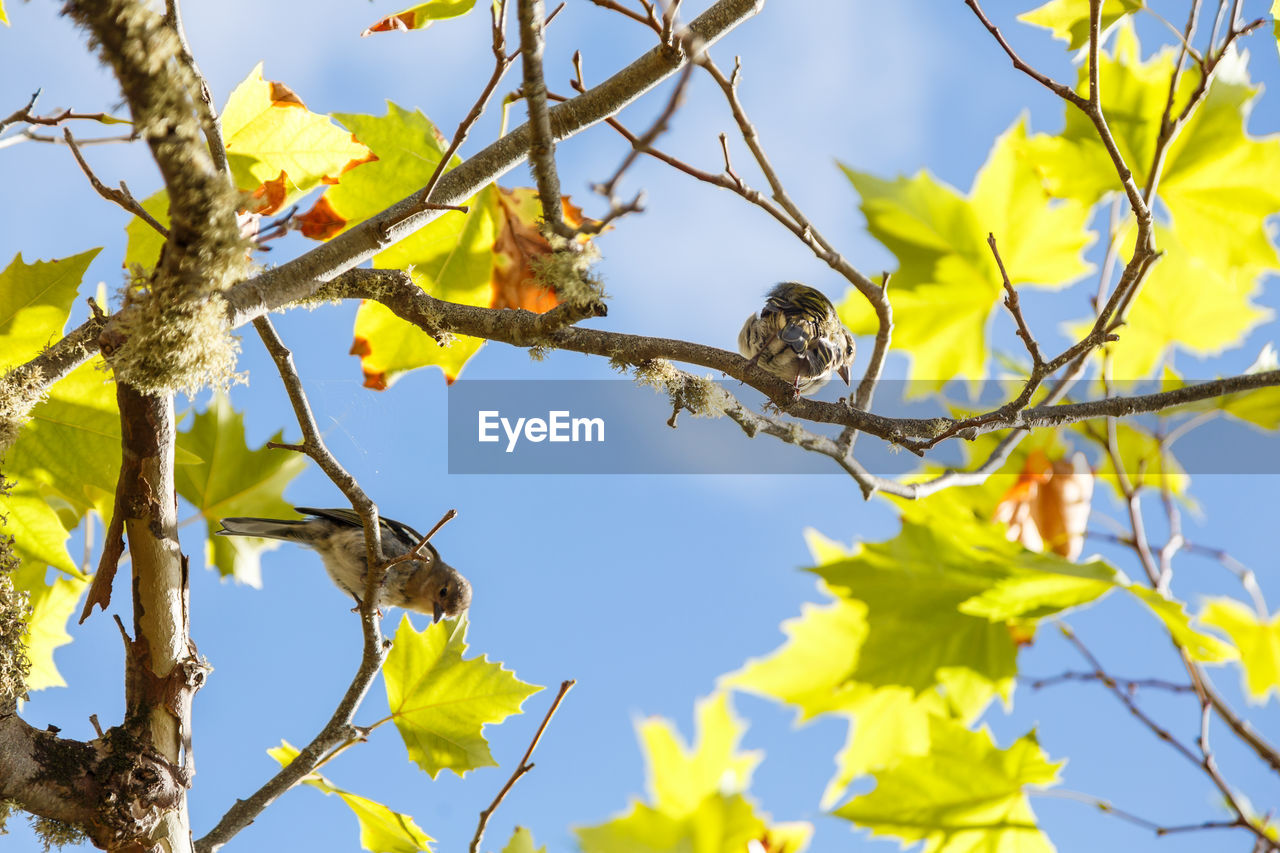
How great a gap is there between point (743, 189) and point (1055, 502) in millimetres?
1237

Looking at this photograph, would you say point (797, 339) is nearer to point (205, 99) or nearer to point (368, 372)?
point (368, 372)

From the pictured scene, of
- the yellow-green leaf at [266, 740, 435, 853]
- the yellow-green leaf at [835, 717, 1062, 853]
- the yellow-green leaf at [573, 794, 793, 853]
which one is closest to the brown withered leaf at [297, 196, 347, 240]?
the yellow-green leaf at [266, 740, 435, 853]

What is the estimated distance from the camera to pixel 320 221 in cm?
173

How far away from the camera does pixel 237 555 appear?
188cm

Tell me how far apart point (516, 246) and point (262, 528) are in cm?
78

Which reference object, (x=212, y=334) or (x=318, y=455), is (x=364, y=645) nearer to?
(x=318, y=455)

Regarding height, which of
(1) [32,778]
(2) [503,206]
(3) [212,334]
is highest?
(2) [503,206]

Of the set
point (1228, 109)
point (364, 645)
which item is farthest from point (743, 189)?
point (1228, 109)

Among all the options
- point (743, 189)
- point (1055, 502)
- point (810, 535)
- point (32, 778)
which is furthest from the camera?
point (1055, 502)

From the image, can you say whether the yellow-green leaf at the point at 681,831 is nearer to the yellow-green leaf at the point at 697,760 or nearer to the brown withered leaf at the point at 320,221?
the yellow-green leaf at the point at 697,760

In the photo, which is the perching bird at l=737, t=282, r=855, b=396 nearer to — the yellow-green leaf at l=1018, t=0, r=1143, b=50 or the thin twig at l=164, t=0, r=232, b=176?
the yellow-green leaf at l=1018, t=0, r=1143, b=50

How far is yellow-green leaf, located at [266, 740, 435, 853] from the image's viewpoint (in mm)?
1491

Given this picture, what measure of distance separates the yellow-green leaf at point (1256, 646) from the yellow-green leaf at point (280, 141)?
179 centimetres

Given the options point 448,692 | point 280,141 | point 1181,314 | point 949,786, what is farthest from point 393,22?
point 1181,314
